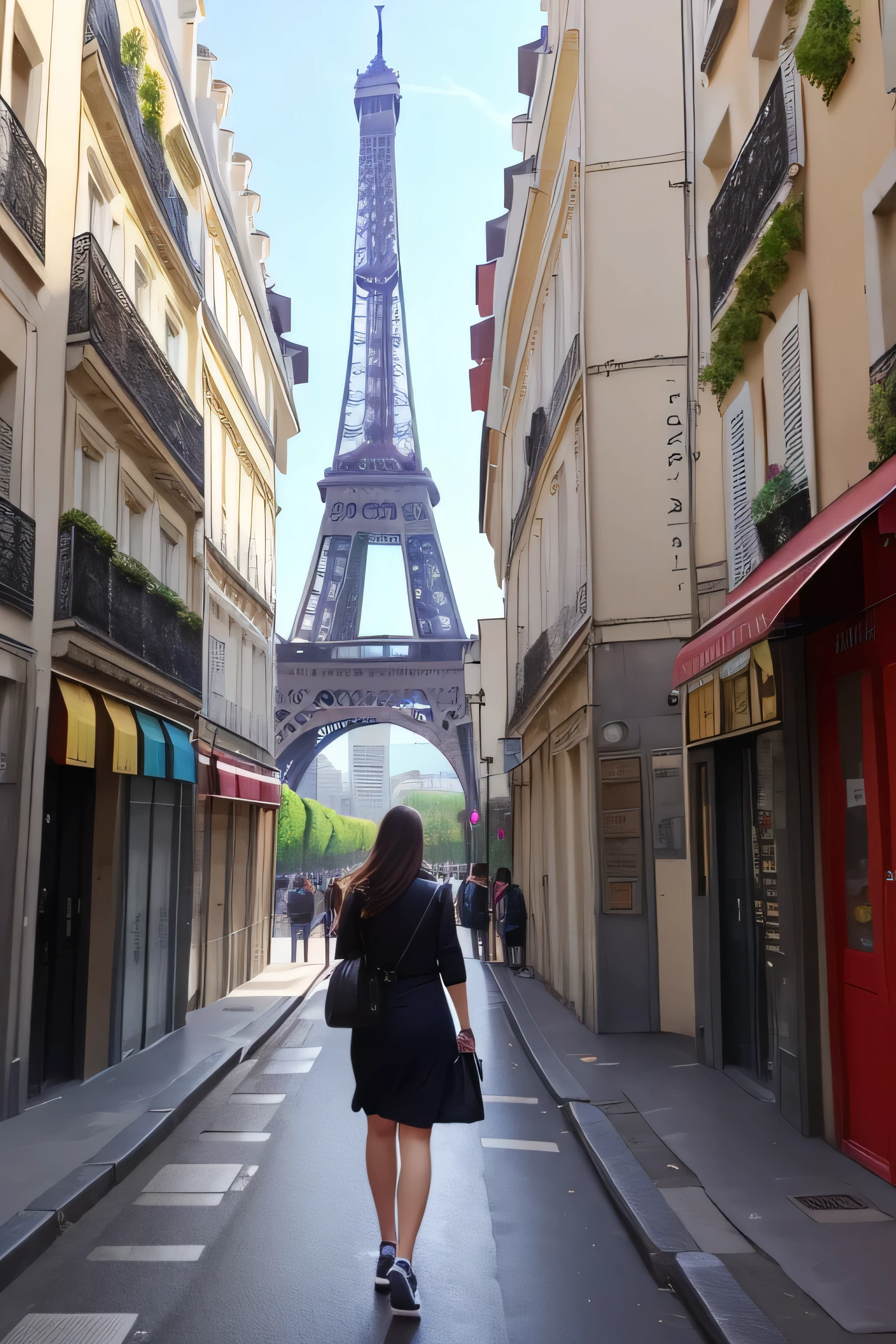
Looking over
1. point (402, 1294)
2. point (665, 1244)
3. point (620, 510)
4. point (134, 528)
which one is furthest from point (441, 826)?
→ point (402, 1294)

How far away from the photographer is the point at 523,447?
72.3 feet

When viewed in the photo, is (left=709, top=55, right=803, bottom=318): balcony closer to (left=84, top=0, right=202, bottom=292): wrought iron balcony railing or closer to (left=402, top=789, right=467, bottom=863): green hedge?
(left=84, top=0, right=202, bottom=292): wrought iron balcony railing

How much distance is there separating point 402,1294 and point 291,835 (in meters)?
42.8

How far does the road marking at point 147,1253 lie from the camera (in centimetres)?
521

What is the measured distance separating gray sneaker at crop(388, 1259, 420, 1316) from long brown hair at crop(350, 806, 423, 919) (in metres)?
1.25

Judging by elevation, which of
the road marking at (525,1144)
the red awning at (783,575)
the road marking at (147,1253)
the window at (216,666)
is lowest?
the road marking at (525,1144)

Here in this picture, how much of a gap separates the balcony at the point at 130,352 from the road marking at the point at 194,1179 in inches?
272

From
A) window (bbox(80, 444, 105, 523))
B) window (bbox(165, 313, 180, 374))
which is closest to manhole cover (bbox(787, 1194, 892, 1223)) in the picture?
window (bbox(80, 444, 105, 523))

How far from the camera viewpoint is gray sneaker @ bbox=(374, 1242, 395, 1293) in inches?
186

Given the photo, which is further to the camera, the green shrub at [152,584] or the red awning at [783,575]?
the green shrub at [152,584]

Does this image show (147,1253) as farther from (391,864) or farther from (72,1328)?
(391,864)

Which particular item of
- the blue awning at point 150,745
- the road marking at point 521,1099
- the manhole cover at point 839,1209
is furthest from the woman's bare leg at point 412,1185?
the blue awning at point 150,745

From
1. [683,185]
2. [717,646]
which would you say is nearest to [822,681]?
[717,646]

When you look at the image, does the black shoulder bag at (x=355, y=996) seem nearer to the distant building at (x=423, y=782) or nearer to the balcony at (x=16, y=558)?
the balcony at (x=16, y=558)
